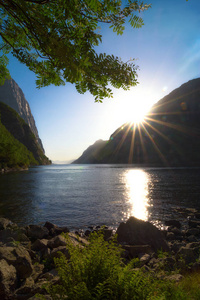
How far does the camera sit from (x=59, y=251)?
521cm

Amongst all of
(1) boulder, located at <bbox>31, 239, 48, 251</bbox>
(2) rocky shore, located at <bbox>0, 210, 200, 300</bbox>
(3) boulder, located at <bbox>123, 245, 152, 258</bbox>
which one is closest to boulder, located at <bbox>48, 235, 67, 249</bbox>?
(2) rocky shore, located at <bbox>0, 210, 200, 300</bbox>

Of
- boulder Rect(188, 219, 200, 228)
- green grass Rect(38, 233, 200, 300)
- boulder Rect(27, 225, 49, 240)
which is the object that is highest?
green grass Rect(38, 233, 200, 300)

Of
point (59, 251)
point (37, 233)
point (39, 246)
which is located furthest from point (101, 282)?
point (37, 233)

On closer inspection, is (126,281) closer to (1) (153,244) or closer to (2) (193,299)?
(2) (193,299)

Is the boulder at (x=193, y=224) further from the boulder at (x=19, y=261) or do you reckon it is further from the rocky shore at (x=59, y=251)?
the boulder at (x=19, y=261)

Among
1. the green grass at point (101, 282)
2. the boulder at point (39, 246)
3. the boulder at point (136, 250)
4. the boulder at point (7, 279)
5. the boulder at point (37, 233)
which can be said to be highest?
the green grass at point (101, 282)

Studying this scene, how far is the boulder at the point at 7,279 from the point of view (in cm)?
512

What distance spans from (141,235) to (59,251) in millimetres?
8547

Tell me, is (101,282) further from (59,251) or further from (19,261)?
(19,261)

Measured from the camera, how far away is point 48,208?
2278cm

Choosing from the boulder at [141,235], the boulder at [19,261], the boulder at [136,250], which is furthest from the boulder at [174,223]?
the boulder at [19,261]

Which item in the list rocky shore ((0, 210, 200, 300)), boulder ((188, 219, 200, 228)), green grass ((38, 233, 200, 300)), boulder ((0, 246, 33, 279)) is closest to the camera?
green grass ((38, 233, 200, 300))

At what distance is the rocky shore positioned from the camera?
5555 mm

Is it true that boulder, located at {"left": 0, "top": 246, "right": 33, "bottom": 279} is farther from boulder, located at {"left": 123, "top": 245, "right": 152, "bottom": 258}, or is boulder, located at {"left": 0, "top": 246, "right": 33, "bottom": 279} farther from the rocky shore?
boulder, located at {"left": 123, "top": 245, "right": 152, "bottom": 258}
